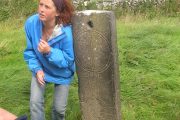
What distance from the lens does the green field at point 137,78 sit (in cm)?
493

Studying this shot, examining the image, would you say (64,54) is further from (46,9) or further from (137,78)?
(137,78)

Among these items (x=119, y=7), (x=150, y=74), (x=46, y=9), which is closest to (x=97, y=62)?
(x=46, y=9)

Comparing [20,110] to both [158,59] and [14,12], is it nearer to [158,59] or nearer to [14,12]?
[158,59]

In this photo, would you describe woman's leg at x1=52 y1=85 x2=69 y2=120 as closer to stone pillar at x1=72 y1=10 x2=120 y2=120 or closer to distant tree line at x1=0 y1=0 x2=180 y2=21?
stone pillar at x1=72 y1=10 x2=120 y2=120

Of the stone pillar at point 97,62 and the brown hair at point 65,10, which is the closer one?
the stone pillar at point 97,62

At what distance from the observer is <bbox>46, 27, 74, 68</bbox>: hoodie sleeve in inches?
149

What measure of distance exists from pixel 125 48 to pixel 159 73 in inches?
38.1

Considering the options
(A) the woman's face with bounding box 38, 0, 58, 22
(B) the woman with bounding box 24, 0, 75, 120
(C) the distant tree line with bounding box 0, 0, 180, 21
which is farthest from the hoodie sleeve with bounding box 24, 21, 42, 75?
(C) the distant tree line with bounding box 0, 0, 180, 21

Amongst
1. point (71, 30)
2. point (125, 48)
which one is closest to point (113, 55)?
point (71, 30)

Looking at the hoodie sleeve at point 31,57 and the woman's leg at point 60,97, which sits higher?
the hoodie sleeve at point 31,57

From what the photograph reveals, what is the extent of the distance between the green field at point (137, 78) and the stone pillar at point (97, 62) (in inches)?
33.0

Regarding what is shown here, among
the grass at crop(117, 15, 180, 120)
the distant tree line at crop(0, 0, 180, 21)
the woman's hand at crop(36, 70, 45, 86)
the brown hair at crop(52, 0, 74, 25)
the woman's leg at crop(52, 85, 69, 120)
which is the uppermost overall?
the brown hair at crop(52, 0, 74, 25)

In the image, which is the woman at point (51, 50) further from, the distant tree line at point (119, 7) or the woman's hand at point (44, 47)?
the distant tree line at point (119, 7)

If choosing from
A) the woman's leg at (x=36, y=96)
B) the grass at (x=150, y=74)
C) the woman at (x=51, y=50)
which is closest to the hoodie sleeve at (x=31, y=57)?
the woman at (x=51, y=50)
